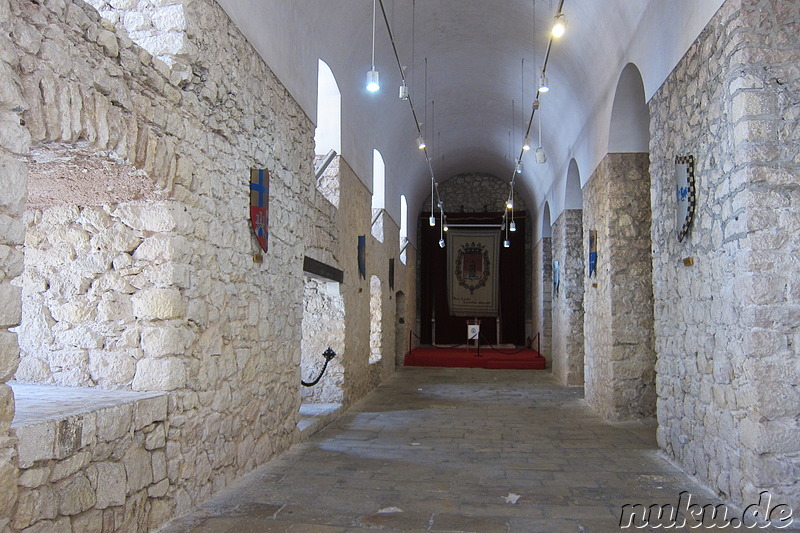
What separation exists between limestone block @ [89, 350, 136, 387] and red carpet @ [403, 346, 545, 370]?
11315mm

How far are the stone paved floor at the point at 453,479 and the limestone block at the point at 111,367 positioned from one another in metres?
0.88

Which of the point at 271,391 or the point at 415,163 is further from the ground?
the point at 415,163

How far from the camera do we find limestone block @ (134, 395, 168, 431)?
3.13 meters

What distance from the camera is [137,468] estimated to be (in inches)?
123

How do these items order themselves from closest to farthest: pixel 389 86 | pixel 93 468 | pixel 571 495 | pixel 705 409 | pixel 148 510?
pixel 93 468 → pixel 148 510 → pixel 571 495 → pixel 705 409 → pixel 389 86

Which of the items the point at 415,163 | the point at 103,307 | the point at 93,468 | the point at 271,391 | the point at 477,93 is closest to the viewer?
the point at 93,468

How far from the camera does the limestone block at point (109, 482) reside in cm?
282

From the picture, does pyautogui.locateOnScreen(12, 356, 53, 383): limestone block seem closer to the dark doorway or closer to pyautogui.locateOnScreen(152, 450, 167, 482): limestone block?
pyautogui.locateOnScreen(152, 450, 167, 482): limestone block

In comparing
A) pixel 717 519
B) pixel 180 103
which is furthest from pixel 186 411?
pixel 717 519

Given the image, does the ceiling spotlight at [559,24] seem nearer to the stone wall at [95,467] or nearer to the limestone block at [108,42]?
the limestone block at [108,42]

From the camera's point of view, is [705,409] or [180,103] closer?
[180,103]

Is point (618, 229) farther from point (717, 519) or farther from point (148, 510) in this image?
point (148, 510)

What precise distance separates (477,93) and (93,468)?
1038 cm

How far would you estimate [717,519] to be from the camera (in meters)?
3.59
